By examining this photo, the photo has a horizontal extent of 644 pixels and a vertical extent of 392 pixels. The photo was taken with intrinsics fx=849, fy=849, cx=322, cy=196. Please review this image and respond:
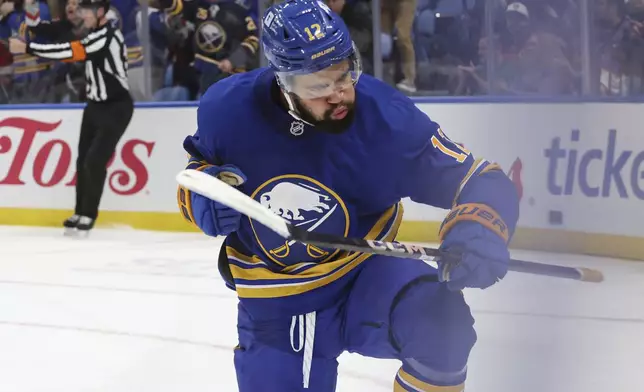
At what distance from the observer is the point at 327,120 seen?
1302 millimetres

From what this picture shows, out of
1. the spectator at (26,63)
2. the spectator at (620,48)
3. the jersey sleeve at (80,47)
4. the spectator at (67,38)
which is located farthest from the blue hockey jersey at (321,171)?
the spectator at (26,63)

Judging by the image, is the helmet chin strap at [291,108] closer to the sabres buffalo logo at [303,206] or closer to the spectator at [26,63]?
the sabres buffalo logo at [303,206]

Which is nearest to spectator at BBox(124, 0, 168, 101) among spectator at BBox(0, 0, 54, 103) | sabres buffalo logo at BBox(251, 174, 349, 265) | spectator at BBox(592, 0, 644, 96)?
spectator at BBox(0, 0, 54, 103)

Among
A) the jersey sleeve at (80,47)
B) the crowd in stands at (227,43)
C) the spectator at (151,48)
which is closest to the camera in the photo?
the crowd in stands at (227,43)

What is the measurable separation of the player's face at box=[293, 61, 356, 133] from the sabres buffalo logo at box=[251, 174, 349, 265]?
98 mm

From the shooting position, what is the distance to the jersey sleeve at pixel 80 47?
471cm

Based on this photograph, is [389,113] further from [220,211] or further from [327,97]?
[220,211]

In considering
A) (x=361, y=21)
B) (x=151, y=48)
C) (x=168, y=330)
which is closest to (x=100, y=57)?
(x=151, y=48)

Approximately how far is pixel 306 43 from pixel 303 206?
0.26 metres

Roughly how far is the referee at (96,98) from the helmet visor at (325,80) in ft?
12.2

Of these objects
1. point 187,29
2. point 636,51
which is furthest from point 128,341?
point 187,29

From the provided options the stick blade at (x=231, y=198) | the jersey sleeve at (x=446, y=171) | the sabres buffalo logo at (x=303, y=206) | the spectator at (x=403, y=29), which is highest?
the stick blade at (x=231, y=198)

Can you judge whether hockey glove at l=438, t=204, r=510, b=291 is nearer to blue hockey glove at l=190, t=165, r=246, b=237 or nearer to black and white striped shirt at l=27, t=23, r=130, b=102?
blue hockey glove at l=190, t=165, r=246, b=237

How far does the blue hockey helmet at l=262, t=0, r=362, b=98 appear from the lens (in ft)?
4.06
